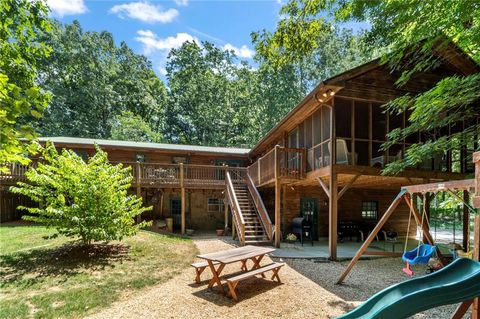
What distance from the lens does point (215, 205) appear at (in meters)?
16.8

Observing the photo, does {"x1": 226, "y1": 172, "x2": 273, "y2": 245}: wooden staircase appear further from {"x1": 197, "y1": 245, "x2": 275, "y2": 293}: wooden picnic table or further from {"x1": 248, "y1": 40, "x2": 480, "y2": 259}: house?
{"x1": 197, "y1": 245, "x2": 275, "y2": 293}: wooden picnic table

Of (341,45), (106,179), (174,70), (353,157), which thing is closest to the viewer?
(106,179)

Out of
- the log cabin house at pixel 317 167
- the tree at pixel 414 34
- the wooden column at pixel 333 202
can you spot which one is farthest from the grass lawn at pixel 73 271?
the tree at pixel 414 34

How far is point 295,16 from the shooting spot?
273 inches

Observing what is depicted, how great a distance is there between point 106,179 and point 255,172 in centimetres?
704

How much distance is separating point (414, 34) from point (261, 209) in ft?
25.6

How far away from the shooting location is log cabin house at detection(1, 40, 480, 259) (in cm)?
887

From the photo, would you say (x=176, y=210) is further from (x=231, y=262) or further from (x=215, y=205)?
(x=231, y=262)

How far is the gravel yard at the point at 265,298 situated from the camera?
4688 mm

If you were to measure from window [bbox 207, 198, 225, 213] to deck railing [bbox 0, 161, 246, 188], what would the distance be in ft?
8.43

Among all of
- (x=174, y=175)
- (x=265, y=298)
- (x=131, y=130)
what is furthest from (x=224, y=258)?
(x=131, y=130)

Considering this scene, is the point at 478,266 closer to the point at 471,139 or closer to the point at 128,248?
the point at 471,139

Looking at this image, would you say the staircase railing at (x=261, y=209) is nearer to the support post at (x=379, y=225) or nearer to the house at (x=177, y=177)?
the house at (x=177, y=177)

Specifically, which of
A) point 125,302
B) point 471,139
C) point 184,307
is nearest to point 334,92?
point 471,139
